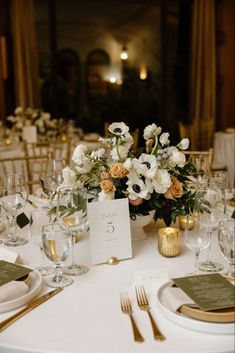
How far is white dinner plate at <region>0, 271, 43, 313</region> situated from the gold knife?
19 millimetres

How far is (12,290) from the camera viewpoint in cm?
126

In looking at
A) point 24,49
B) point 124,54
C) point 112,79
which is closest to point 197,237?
point 24,49

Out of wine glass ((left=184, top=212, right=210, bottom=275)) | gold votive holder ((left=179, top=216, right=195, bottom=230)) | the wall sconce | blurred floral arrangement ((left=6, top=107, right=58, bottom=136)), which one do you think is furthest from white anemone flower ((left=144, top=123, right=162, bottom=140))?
the wall sconce

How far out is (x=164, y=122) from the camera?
721cm

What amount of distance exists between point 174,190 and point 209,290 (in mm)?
512

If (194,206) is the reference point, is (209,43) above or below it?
above

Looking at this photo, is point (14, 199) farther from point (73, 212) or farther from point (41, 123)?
point (41, 123)

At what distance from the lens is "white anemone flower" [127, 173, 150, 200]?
161 cm

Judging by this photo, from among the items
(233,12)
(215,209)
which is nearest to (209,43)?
(233,12)

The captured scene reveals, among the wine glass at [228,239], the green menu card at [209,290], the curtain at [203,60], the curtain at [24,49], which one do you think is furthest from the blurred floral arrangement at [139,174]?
the curtain at [203,60]

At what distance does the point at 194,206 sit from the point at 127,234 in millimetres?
258

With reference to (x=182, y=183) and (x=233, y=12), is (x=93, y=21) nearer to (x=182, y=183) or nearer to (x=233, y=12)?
(x=233, y=12)

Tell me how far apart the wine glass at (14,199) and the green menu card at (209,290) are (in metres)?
0.79

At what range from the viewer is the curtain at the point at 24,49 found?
20.9 feet
